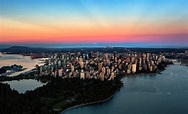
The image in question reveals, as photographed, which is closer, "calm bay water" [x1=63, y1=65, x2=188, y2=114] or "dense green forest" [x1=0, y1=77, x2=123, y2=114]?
"dense green forest" [x1=0, y1=77, x2=123, y2=114]

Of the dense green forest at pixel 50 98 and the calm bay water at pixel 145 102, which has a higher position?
the dense green forest at pixel 50 98

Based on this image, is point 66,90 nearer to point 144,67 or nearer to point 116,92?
point 116,92

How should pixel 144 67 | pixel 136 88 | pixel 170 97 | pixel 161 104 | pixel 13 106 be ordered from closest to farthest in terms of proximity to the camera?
pixel 13 106 < pixel 161 104 < pixel 170 97 < pixel 136 88 < pixel 144 67

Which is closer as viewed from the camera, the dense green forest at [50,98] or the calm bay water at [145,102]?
the dense green forest at [50,98]

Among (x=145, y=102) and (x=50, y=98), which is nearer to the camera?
(x=145, y=102)

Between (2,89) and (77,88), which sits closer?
(2,89)

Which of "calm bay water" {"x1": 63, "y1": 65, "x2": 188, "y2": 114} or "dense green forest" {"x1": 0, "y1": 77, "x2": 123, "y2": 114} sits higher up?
"dense green forest" {"x1": 0, "y1": 77, "x2": 123, "y2": 114}

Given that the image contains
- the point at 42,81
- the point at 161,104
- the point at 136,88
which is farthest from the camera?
the point at 42,81

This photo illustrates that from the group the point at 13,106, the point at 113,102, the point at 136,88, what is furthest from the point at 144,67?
the point at 13,106
